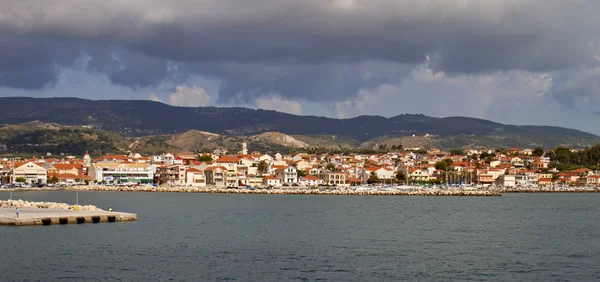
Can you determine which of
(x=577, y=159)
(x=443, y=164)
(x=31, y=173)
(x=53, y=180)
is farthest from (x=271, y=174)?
(x=577, y=159)

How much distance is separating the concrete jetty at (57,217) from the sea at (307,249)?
50.1 inches

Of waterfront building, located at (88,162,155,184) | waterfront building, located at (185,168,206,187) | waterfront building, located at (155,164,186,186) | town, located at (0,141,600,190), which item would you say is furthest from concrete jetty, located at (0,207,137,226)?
waterfront building, located at (88,162,155,184)

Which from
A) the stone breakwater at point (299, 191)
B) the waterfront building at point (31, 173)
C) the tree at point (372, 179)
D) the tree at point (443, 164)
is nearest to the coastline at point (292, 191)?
the stone breakwater at point (299, 191)

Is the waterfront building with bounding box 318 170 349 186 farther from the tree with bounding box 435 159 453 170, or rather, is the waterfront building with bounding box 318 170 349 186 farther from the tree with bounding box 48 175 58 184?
the tree with bounding box 48 175 58 184

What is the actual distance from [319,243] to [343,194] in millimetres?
56882

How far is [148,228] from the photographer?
42531 mm

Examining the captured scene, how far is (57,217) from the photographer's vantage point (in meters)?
43.4

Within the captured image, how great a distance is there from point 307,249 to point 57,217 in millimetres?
17106

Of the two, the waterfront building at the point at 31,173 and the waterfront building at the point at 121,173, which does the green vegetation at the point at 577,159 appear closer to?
the waterfront building at the point at 121,173

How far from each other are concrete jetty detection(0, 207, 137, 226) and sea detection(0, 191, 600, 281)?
1271 mm

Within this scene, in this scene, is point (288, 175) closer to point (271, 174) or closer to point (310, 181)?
point (310, 181)

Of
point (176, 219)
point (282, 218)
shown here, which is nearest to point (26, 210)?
point (176, 219)

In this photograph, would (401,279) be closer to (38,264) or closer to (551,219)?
(38,264)

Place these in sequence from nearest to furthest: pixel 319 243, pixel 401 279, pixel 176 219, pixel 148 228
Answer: pixel 401 279 → pixel 319 243 → pixel 148 228 → pixel 176 219
